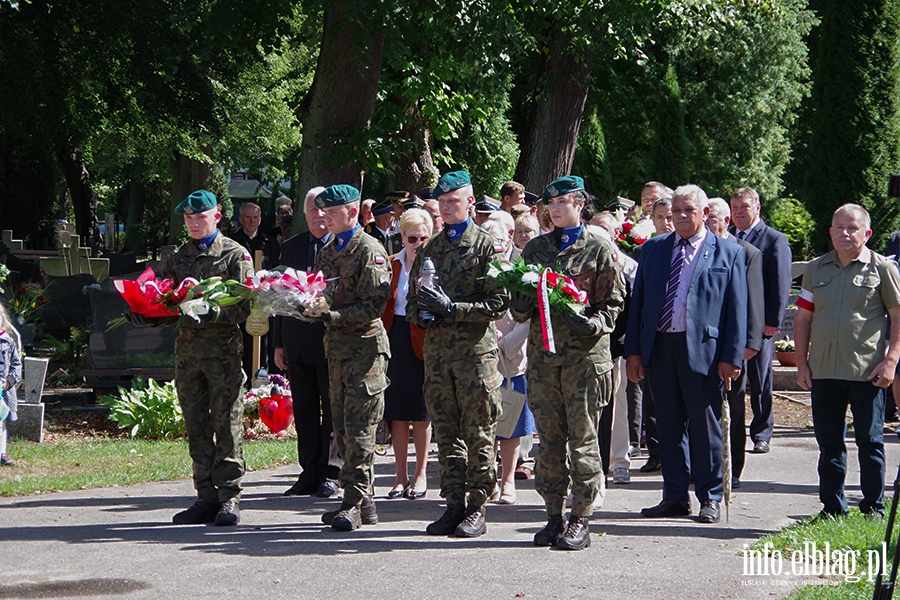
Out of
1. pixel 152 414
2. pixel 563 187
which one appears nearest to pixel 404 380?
pixel 563 187

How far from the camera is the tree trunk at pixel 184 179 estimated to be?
3475 cm

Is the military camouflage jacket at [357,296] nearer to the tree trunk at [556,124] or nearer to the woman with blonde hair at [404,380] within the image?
the woman with blonde hair at [404,380]

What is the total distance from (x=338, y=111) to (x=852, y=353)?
745cm

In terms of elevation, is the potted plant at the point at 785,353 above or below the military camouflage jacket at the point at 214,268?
below

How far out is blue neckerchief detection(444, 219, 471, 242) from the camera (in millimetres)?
6816

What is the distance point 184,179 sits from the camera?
37.5 meters

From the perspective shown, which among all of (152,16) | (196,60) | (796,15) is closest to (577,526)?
(152,16)

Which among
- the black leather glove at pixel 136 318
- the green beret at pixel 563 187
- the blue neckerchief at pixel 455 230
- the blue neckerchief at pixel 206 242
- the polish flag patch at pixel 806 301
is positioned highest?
the green beret at pixel 563 187

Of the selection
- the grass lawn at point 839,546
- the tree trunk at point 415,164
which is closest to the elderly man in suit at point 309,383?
the grass lawn at point 839,546

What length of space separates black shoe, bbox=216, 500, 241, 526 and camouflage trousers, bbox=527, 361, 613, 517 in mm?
2045

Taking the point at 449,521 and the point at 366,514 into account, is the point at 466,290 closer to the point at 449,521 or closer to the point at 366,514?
the point at 449,521

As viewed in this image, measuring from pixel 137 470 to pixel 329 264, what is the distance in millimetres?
3280

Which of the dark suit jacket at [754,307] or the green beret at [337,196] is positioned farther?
the dark suit jacket at [754,307]

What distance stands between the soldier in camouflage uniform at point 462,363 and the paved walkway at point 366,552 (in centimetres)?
31
